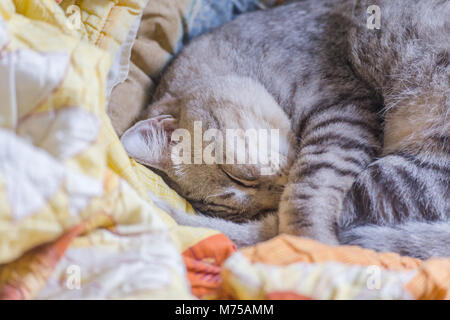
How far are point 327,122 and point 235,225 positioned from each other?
1.54 ft

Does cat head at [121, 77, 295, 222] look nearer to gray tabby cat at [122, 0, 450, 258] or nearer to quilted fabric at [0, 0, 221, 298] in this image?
gray tabby cat at [122, 0, 450, 258]

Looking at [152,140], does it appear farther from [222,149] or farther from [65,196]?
[65,196]

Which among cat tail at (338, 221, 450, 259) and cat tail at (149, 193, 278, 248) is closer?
cat tail at (338, 221, 450, 259)

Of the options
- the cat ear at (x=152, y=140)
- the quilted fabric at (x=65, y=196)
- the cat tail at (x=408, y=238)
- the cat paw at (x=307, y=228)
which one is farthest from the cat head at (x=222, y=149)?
the quilted fabric at (x=65, y=196)

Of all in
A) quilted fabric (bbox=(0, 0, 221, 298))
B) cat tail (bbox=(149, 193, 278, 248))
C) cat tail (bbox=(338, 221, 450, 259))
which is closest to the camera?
quilted fabric (bbox=(0, 0, 221, 298))

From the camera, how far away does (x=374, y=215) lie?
1.26 meters

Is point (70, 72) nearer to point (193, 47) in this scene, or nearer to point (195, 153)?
point (195, 153)

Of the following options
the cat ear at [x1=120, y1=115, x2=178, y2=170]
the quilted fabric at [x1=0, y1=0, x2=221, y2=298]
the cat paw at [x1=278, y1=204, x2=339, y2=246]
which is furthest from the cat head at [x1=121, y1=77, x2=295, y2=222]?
the quilted fabric at [x1=0, y1=0, x2=221, y2=298]

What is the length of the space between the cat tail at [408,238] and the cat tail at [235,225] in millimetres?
237

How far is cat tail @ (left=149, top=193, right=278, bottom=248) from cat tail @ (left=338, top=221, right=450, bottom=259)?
24 centimetres

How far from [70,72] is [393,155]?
99cm

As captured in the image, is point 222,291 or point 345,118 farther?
point 345,118

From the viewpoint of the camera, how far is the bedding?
2.61ft
